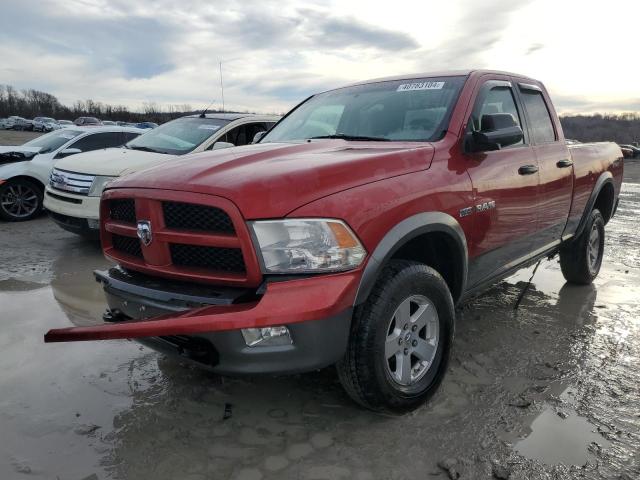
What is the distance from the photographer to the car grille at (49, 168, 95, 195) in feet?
21.2

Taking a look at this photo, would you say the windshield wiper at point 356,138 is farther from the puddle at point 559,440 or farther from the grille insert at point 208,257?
the puddle at point 559,440

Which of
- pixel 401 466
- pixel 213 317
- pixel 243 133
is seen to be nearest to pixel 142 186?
pixel 213 317

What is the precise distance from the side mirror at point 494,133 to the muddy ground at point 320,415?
→ 1447 millimetres

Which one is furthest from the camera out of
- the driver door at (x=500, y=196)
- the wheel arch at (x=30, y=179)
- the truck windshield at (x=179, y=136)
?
the wheel arch at (x=30, y=179)

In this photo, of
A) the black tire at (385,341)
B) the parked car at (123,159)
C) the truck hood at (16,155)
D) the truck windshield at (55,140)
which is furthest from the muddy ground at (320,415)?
the truck windshield at (55,140)

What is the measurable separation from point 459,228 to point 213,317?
154 centimetres

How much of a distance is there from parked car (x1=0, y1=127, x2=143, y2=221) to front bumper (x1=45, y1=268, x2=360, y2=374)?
23.9ft

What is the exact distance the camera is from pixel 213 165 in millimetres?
2689

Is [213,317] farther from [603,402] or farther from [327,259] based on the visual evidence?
[603,402]

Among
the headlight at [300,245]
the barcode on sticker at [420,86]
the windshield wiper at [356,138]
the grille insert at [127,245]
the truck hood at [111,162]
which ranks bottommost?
the grille insert at [127,245]

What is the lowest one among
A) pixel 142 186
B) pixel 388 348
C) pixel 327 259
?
pixel 388 348

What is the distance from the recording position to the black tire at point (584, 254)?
5027mm

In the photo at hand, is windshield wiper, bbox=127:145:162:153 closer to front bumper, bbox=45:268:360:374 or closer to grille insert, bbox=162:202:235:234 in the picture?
grille insert, bbox=162:202:235:234

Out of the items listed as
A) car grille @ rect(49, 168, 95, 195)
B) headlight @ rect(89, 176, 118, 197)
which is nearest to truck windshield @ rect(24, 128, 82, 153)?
car grille @ rect(49, 168, 95, 195)
